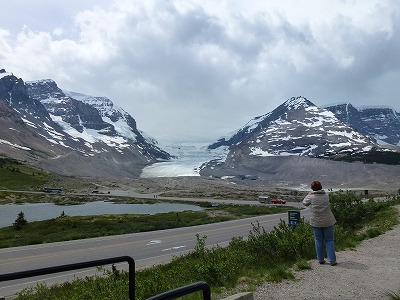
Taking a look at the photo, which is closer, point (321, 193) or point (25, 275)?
point (25, 275)

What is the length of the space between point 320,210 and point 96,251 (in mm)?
20721

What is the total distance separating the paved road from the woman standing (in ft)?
40.8

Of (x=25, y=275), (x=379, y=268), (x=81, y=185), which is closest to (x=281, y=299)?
(x=379, y=268)

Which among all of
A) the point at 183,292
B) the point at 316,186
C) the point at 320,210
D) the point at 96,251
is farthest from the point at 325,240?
the point at 96,251

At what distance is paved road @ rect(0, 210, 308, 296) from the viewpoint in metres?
21.9

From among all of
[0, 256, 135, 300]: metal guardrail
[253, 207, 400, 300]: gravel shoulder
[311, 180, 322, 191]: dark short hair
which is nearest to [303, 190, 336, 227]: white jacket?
[311, 180, 322, 191]: dark short hair

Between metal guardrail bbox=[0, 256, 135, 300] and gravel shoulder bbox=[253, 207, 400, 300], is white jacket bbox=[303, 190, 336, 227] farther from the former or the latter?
metal guardrail bbox=[0, 256, 135, 300]

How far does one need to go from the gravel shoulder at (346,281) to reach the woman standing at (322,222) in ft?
1.23

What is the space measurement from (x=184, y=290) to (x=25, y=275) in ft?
6.72

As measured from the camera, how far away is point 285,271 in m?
10.5

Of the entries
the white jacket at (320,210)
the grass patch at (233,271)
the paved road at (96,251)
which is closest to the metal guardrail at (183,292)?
the grass patch at (233,271)

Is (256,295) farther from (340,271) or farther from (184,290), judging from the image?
(184,290)

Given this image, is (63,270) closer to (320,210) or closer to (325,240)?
(320,210)

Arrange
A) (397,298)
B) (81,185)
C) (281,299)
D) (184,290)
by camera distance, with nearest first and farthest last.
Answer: (184,290) → (397,298) → (281,299) → (81,185)
